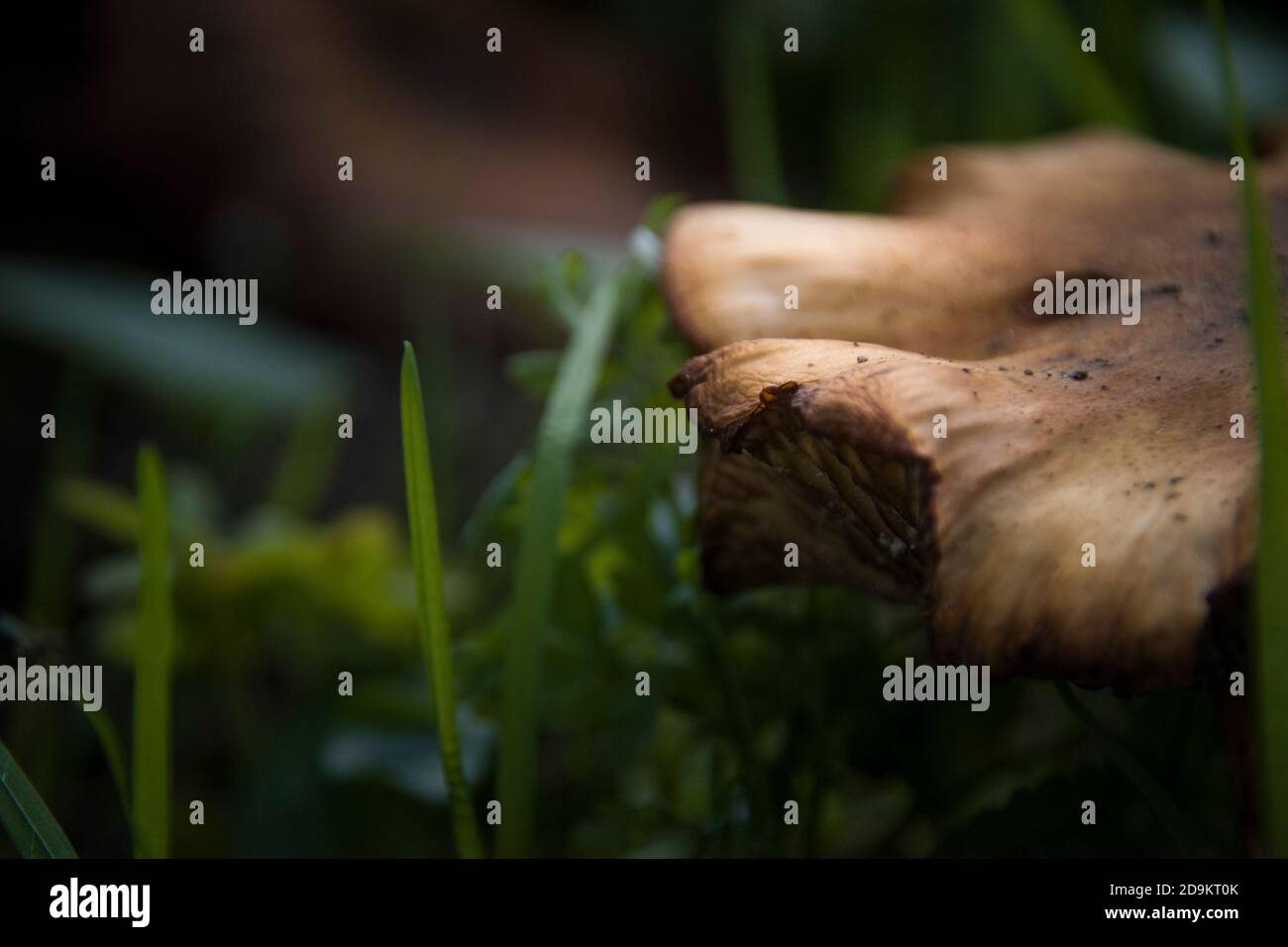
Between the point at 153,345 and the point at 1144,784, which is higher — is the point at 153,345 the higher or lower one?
the higher one

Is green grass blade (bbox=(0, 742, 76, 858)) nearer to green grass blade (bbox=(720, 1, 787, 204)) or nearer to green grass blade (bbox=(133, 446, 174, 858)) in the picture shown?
green grass blade (bbox=(133, 446, 174, 858))

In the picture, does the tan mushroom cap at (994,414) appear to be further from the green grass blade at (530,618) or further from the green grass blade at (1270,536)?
the green grass blade at (530,618)

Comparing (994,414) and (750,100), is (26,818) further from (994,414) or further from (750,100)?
(750,100)

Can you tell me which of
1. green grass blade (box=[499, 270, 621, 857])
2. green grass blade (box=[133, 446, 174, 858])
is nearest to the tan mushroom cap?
green grass blade (box=[499, 270, 621, 857])

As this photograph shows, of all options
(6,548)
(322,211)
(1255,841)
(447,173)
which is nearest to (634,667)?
(1255,841)

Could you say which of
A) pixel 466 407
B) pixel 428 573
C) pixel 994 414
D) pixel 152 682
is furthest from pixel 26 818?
pixel 466 407

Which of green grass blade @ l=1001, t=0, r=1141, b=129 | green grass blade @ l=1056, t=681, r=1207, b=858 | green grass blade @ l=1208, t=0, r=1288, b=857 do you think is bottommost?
green grass blade @ l=1056, t=681, r=1207, b=858
